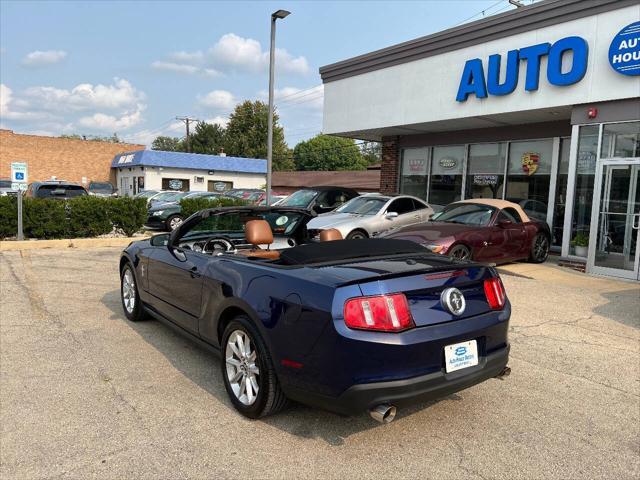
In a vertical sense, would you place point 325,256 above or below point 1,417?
above

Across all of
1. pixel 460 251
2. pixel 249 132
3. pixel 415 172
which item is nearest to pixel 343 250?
pixel 460 251

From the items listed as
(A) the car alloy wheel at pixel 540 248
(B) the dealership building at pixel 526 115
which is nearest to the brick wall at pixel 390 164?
(B) the dealership building at pixel 526 115

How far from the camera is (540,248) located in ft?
35.8

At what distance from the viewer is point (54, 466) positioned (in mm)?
2873

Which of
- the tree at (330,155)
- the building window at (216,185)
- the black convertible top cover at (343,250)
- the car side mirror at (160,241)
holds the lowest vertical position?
the car side mirror at (160,241)

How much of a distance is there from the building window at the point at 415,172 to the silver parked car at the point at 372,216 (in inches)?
135

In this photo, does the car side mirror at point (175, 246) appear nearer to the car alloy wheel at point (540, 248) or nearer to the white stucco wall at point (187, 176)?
the car alloy wheel at point (540, 248)

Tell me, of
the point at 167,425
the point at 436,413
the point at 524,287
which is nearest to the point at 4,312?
the point at 167,425

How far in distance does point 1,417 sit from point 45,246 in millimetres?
10109

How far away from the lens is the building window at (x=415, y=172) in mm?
16047

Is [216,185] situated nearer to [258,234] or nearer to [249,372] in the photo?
[258,234]

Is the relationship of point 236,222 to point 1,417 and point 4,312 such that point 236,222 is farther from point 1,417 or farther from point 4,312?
point 4,312

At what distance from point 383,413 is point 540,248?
932 centimetres

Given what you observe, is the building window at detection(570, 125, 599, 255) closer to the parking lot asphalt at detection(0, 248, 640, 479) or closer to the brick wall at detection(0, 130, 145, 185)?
the parking lot asphalt at detection(0, 248, 640, 479)
